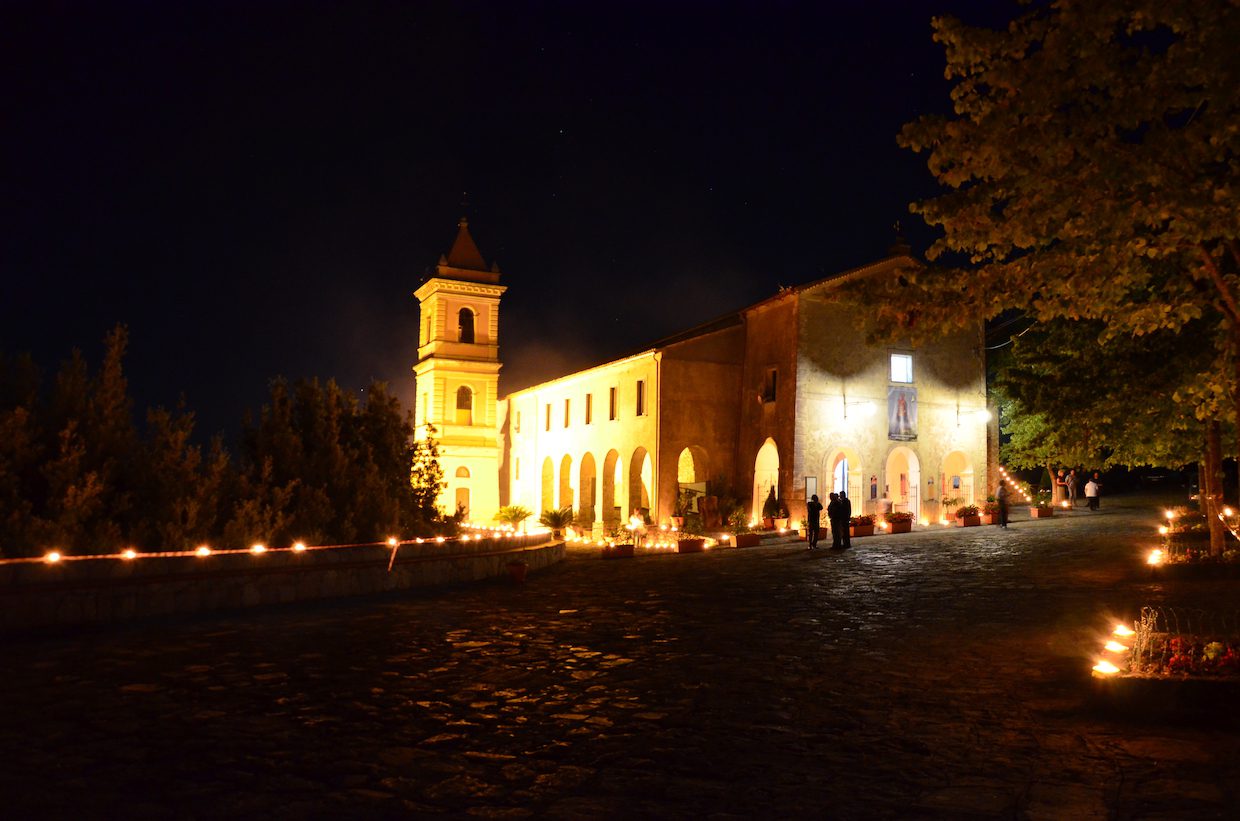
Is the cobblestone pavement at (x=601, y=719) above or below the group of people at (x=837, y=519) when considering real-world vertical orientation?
below

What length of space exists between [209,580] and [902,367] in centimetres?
2756

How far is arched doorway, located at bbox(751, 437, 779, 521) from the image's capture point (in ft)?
113

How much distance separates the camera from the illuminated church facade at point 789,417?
3284 cm

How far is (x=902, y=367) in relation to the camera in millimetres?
34812

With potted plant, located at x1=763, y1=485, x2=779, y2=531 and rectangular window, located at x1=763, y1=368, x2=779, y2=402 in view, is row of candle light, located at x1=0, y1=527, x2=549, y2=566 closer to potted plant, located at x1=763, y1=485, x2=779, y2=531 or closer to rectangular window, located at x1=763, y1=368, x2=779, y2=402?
potted plant, located at x1=763, y1=485, x2=779, y2=531

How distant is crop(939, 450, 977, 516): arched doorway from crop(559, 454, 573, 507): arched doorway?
16.7 meters

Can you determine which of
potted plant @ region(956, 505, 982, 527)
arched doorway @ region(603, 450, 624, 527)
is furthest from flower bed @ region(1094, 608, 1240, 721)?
arched doorway @ region(603, 450, 624, 527)

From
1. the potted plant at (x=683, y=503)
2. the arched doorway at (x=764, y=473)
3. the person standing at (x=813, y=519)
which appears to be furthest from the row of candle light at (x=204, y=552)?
the arched doorway at (x=764, y=473)

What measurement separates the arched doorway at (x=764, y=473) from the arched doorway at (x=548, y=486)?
13.6m

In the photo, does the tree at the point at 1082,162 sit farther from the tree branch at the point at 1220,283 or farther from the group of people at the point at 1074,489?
the group of people at the point at 1074,489

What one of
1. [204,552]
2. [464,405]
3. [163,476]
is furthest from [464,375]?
[204,552]

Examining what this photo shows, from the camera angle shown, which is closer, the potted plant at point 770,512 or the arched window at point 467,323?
the potted plant at point 770,512

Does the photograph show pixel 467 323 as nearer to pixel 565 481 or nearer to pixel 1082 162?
pixel 565 481

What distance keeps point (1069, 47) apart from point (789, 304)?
77.1ft
